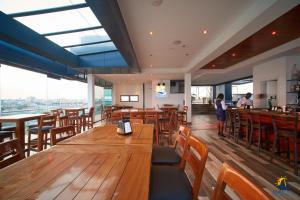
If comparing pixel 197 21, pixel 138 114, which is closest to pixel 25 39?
pixel 138 114

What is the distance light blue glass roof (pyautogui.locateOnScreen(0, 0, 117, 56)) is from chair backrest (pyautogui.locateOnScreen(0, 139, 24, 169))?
2.74m

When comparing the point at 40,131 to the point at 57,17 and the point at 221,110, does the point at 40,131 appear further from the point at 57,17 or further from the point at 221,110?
the point at 221,110

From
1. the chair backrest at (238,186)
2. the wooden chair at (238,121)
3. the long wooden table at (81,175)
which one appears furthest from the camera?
the wooden chair at (238,121)

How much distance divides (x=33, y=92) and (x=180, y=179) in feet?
23.0

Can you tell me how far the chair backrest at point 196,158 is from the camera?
1.17 metres

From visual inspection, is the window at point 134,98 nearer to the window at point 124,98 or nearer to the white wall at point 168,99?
the window at point 124,98

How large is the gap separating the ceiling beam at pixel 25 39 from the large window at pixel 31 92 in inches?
58.1

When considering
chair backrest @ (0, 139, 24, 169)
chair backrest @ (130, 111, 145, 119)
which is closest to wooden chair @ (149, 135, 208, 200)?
chair backrest @ (0, 139, 24, 169)

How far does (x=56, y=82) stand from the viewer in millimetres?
7770

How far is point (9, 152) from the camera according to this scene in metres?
1.43

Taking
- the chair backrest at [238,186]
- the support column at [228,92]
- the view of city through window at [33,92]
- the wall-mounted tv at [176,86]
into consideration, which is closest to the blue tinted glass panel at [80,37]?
the view of city through window at [33,92]

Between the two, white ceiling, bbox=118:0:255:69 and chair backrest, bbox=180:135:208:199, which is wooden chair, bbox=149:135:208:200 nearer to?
chair backrest, bbox=180:135:208:199

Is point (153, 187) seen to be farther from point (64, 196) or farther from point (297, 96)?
point (297, 96)

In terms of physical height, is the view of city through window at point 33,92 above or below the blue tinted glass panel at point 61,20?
below
